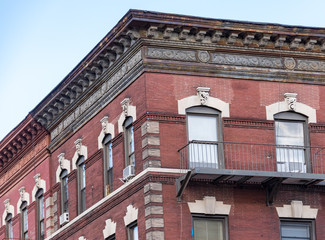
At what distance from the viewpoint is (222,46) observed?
36812 mm

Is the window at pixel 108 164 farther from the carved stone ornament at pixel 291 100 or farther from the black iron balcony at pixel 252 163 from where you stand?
the carved stone ornament at pixel 291 100

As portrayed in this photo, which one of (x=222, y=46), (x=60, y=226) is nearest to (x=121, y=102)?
(x=222, y=46)

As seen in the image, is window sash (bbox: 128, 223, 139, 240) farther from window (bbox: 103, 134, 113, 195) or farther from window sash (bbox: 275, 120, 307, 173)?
window sash (bbox: 275, 120, 307, 173)

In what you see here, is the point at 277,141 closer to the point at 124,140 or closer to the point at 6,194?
the point at 124,140

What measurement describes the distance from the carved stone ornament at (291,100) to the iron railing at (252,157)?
1338mm

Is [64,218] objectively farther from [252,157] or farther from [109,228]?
[252,157]

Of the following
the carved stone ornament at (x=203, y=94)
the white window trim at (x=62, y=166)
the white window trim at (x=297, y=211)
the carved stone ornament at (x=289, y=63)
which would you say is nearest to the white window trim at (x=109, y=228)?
the white window trim at (x=62, y=166)

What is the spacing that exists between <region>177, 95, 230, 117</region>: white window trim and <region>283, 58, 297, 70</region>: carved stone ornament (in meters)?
2.69

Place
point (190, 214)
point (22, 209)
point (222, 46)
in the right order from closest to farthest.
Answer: point (190, 214)
point (222, 46)
point (22, 209)

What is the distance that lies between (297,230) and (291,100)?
4.36 metres

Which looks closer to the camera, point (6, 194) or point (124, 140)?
point (124, 140)

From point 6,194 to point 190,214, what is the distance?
1641 cm

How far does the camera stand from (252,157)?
118 feet

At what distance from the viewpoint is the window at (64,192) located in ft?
139
